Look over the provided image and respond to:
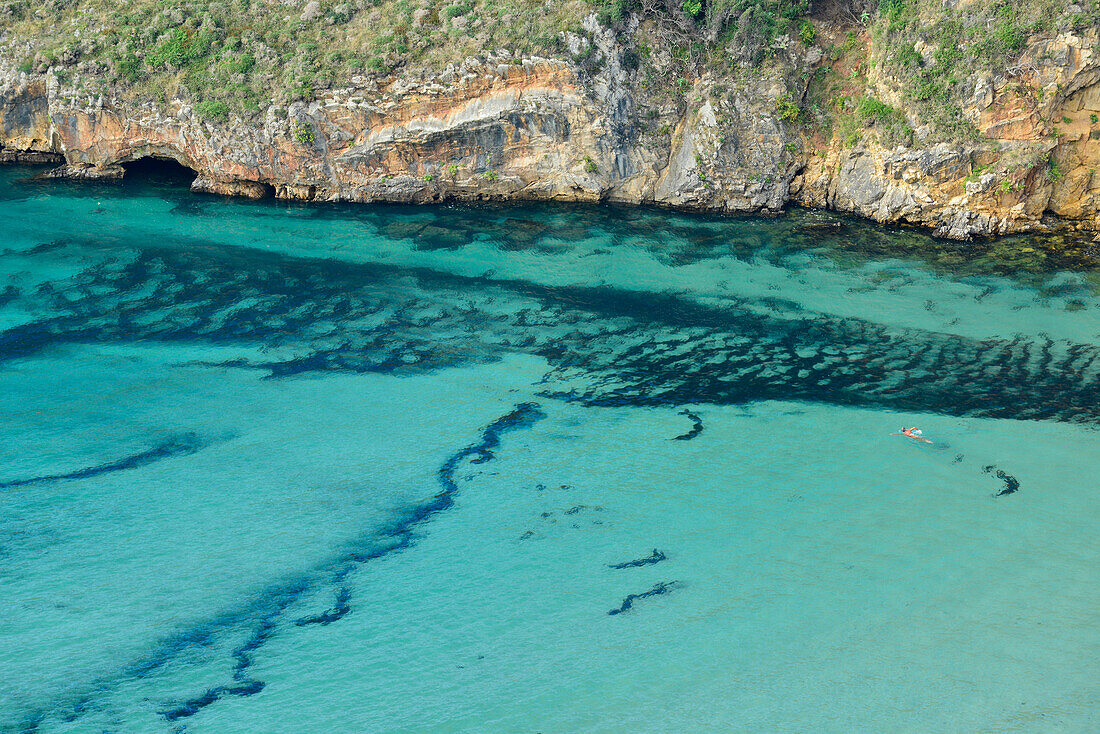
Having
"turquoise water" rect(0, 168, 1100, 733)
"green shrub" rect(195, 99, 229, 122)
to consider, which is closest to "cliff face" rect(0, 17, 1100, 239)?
"green shrub" rect(195, 99, 229, 122)

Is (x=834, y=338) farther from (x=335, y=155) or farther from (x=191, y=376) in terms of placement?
(x=335, y=155)

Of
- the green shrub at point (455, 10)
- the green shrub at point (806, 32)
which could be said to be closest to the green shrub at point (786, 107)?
the green shrub at point (806, 32)

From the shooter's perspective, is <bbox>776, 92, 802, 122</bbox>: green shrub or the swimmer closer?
the swimmer

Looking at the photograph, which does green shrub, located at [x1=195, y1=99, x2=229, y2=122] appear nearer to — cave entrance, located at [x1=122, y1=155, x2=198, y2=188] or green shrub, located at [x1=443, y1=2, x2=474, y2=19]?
cave entrance, located at [x1=122, y1=155, x2=198, y2=188]

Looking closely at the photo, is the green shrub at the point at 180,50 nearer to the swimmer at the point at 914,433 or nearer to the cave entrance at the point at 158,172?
the cave entrance at the point at 158,172

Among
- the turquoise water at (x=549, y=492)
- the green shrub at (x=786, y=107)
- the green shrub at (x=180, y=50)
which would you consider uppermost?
the green shrub at (x=180, y=50)

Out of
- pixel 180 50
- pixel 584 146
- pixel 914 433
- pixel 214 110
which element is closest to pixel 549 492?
pixel 914 433

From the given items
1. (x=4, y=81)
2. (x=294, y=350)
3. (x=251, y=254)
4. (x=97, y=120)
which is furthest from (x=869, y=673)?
(x=4, y=81)

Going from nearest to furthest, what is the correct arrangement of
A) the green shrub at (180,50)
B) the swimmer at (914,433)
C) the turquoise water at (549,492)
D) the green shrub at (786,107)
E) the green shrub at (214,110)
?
1. the turquoise water at (549,492)
2. the swimmer at (914,433)
3. the green shrub at (786,107)
4. the green shrub at (214,110)
5. the green shrub at (180,50)

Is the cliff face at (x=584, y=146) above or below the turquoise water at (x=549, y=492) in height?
above
